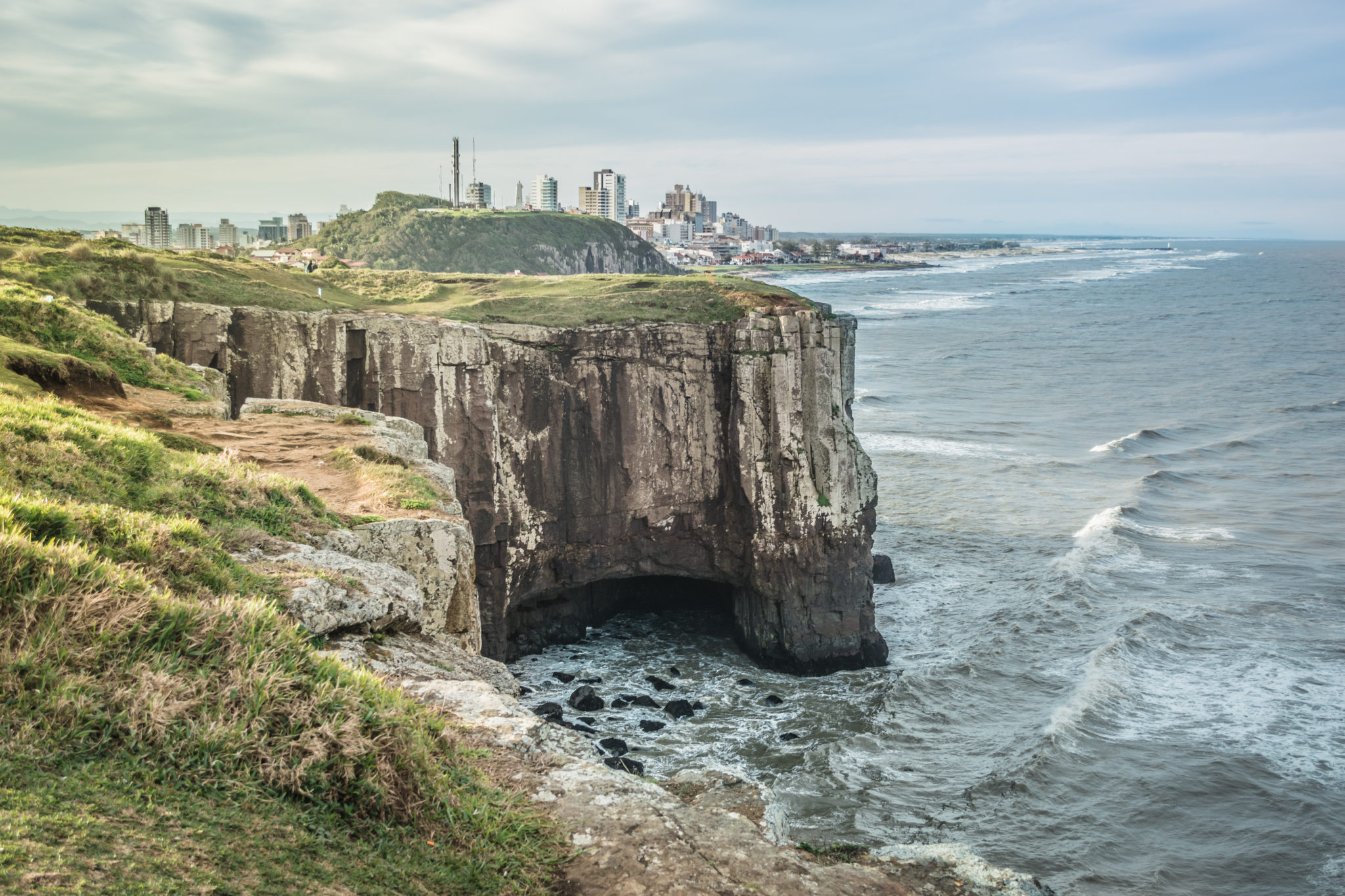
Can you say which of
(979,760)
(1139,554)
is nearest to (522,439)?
(979,760)

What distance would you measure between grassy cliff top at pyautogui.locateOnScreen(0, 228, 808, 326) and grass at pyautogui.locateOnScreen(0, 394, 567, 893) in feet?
62.6

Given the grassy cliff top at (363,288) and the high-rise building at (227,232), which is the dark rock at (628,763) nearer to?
the grassy cliff top at (363,288)

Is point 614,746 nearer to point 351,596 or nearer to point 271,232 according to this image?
point 351,596

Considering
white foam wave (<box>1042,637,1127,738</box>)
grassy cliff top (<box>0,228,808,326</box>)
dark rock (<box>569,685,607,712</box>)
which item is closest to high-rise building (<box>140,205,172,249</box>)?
grassy cliff top (<box>0,228,808,326</box>)

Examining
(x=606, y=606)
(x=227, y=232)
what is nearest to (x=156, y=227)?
(x=227, y=232)

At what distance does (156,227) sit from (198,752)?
93.7 meters

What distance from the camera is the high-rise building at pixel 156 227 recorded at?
85000 millimetres

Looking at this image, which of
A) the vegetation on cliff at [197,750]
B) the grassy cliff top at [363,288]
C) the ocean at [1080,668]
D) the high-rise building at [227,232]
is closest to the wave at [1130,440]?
the ocean at [1080,668]

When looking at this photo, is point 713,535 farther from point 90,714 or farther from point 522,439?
point 90,714

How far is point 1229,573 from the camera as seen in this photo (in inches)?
1516

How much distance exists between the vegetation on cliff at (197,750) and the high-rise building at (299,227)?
121838mm

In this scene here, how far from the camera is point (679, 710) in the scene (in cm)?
2928

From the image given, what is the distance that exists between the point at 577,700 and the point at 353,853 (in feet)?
80.3

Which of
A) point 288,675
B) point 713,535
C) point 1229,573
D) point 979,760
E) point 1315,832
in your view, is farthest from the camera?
point 1229,573
